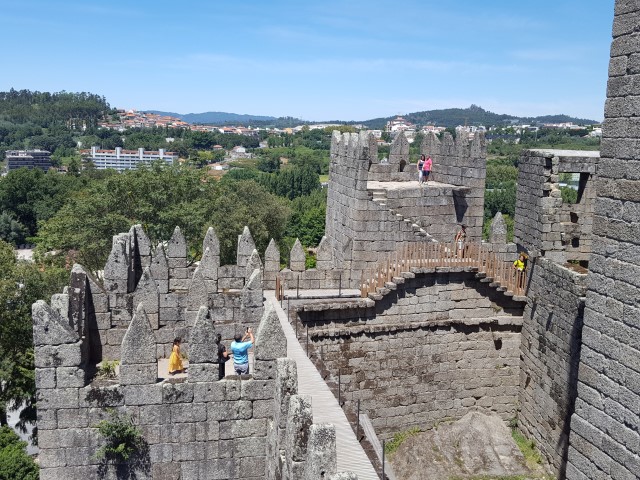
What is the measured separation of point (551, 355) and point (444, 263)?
341 cm

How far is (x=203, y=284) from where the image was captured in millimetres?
13469

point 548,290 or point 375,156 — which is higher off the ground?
point 375,156

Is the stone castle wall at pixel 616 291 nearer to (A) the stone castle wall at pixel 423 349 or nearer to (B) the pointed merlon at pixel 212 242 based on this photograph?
(A) the stone castle wall at pixel 423 349

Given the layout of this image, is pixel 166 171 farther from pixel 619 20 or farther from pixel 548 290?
pixel 619 20

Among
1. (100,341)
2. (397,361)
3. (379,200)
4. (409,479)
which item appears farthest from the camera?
(379,200)

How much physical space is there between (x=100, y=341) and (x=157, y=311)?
126cm

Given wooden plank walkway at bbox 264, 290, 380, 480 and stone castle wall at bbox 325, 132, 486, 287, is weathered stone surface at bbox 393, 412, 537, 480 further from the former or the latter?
wooden plank walkway at bbox 264, 290, 380, 480

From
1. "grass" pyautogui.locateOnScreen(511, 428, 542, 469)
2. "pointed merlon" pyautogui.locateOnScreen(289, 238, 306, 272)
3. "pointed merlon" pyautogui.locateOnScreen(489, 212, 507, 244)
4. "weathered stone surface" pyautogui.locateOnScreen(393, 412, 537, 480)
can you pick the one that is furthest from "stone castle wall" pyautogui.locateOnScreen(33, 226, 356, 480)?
"pointed merlon" pyautogui.locateOnScreen(489, 212, 507, 244)

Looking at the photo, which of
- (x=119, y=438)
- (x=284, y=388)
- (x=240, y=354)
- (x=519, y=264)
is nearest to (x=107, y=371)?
(x=119, y=438)

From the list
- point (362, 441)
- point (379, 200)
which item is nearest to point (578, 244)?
point (379, 200)

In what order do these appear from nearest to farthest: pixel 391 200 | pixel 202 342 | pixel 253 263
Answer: pixel 202 342
pixel 253 263
pixel 391 200

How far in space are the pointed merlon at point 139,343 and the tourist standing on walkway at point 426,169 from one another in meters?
12.1

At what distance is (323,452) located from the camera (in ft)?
22.5

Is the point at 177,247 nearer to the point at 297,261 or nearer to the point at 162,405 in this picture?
the point at 297,261
